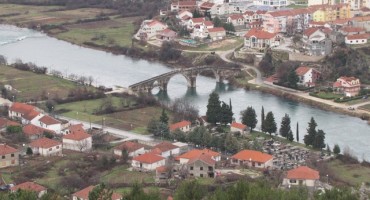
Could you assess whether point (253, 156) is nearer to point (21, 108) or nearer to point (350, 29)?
point (21, 108)

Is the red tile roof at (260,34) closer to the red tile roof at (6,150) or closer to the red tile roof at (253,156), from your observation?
the red tile roof at (253,156)

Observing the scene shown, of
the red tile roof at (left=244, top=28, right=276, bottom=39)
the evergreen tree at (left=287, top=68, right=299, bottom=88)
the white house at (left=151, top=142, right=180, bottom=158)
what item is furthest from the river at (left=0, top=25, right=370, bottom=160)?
the white house at (left=151, top=142, right=180, bottom=158)

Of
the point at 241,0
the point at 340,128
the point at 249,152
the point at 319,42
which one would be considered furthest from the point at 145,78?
the point at 241,0

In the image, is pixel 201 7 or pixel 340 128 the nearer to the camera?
pixel 340 128

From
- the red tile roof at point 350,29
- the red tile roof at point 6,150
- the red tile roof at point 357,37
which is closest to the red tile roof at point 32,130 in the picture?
the red tile roof at point 6,150

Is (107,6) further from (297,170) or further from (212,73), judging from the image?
(297,170)

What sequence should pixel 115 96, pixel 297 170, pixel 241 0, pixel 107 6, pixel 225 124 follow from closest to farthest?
1. pixel 297 170
2. pixel 225 124
3. pixel 115 96
4. pixel 241 0
5. pixel 107 6

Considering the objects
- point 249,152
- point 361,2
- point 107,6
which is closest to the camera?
point 249,152
